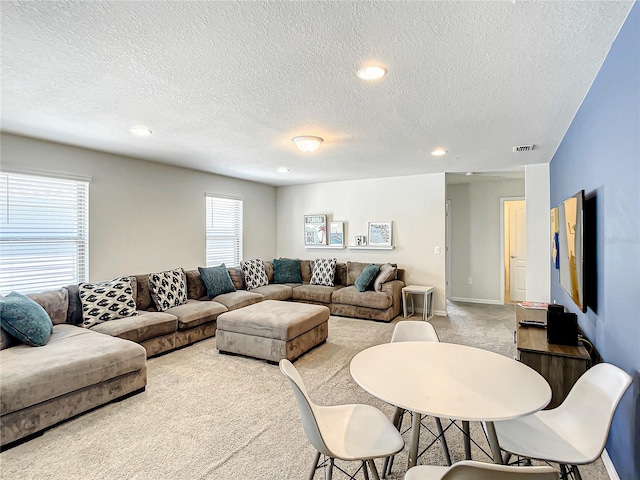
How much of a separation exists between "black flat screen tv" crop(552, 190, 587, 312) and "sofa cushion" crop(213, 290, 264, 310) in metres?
3.89

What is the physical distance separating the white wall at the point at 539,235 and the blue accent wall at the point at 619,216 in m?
2.47

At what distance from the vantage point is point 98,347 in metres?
2.78

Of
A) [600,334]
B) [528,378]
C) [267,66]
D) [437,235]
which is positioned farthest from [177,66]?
[437,235]

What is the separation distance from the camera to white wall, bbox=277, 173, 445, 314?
5797mm

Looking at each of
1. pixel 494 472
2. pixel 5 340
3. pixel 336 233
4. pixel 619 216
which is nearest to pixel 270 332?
pixel 5 340

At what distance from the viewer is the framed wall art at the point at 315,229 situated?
22.5ft

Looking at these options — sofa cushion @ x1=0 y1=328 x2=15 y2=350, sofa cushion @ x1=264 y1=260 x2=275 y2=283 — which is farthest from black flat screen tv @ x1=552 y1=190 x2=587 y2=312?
sofa cushion @ x1=264 y1=260 x2=275 y2=283

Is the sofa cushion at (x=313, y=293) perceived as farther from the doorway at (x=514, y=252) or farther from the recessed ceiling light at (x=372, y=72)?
the recessed ceiling light at (x=372, y=72)

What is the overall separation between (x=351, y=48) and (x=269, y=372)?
293 centimetres

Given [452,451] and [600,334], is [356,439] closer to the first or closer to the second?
[452,451]

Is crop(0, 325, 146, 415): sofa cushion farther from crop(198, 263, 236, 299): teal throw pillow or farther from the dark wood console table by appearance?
the dark wood console table

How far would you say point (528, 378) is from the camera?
5.43 ft

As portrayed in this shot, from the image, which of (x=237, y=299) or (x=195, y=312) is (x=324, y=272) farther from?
(x=195, y=312)

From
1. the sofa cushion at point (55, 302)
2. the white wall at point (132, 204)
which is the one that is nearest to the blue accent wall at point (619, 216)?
the sofa cushion at point (55, 302)
